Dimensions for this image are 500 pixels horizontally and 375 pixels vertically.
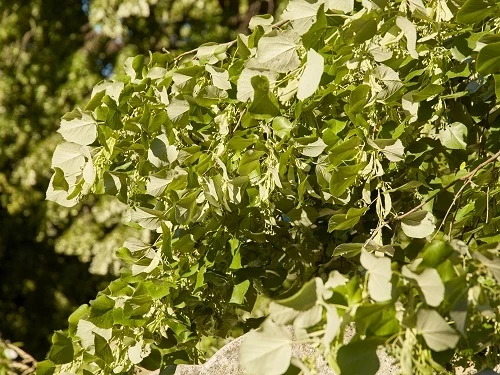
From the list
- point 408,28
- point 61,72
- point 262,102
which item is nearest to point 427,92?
point 408,28

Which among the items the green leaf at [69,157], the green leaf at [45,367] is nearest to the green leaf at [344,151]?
the green leaf at [69,157]

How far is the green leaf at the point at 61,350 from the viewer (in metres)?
0.88

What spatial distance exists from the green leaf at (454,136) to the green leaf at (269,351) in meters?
0.42

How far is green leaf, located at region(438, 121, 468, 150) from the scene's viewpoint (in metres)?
0.87

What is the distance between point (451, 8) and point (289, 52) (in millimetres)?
224

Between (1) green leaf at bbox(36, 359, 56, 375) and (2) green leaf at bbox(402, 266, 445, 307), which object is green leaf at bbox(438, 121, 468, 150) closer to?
(2) green leaf at bbox(402, 266, 445, 307)

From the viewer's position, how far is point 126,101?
911 mm

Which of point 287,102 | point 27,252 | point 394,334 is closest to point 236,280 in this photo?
point 287,102

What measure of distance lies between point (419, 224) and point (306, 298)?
0.90 feet

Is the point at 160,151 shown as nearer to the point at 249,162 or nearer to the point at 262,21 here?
the point at 249,162

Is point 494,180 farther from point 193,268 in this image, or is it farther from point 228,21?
point 228,21

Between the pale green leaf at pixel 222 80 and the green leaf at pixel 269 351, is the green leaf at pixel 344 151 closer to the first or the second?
the pale green leaf at pixel 222 80

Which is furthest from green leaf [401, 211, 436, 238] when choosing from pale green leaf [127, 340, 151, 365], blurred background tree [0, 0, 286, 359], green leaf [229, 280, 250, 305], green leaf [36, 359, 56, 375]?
blurred background tree [0, 0, 286, 359]

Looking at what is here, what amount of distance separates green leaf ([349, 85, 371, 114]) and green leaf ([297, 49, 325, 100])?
7 centimetres
